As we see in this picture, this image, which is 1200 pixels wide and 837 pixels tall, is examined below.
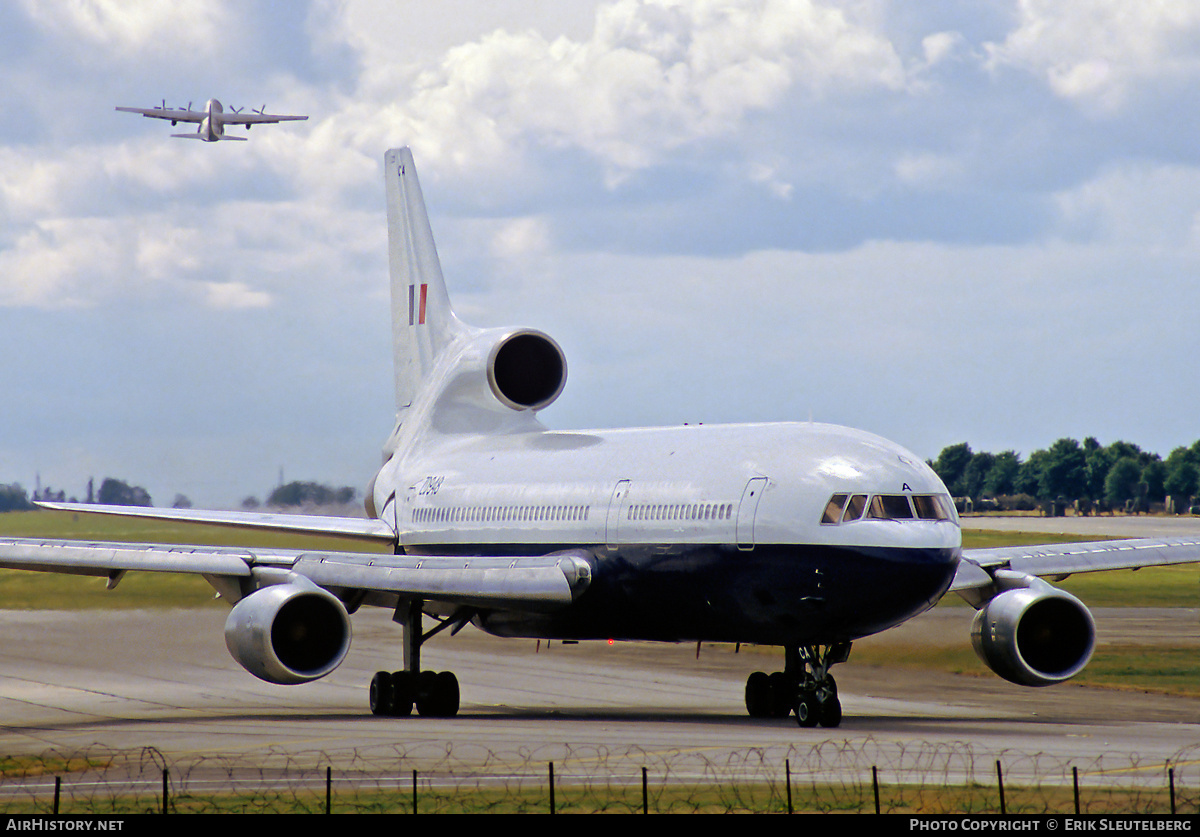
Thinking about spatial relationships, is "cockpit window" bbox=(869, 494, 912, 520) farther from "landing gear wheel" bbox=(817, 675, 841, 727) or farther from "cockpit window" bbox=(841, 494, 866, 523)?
"landing gear wheel" bbox=(817, 675, 841, 727)

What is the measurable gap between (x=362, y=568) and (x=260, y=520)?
26.9 feet

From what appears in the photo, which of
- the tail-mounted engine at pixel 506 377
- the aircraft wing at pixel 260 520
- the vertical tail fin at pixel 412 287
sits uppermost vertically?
the vertical tail fin at pixel 412 287

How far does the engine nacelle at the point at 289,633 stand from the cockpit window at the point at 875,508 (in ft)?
29.1

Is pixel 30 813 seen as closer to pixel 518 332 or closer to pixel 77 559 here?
pixel 77 559

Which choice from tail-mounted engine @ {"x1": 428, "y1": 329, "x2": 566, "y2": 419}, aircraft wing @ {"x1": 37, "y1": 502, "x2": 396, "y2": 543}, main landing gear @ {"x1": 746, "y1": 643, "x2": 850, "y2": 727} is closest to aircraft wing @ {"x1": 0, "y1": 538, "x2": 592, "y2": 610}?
main landing gear @ {"x1": 746, "y1": 643, "x2": 850, "y2": 727}

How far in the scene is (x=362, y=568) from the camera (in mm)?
32062

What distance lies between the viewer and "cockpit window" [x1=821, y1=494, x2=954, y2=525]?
26750 millimetres

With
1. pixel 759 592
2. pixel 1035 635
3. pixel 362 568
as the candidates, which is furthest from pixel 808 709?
pixel 362 568

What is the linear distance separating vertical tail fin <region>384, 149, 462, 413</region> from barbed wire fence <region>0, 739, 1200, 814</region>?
20176mm

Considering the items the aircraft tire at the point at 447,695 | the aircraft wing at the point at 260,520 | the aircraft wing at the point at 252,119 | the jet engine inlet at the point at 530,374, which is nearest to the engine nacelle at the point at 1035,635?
the aircraft tire at the point at 447,695

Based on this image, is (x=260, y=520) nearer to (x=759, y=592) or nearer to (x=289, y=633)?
(x=289, y=633)

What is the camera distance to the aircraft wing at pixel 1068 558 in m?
31.2

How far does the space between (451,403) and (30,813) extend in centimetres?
2383

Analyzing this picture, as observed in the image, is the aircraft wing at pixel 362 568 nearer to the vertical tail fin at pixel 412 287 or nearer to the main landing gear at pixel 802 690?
the main landing gear at pixel 802 690
